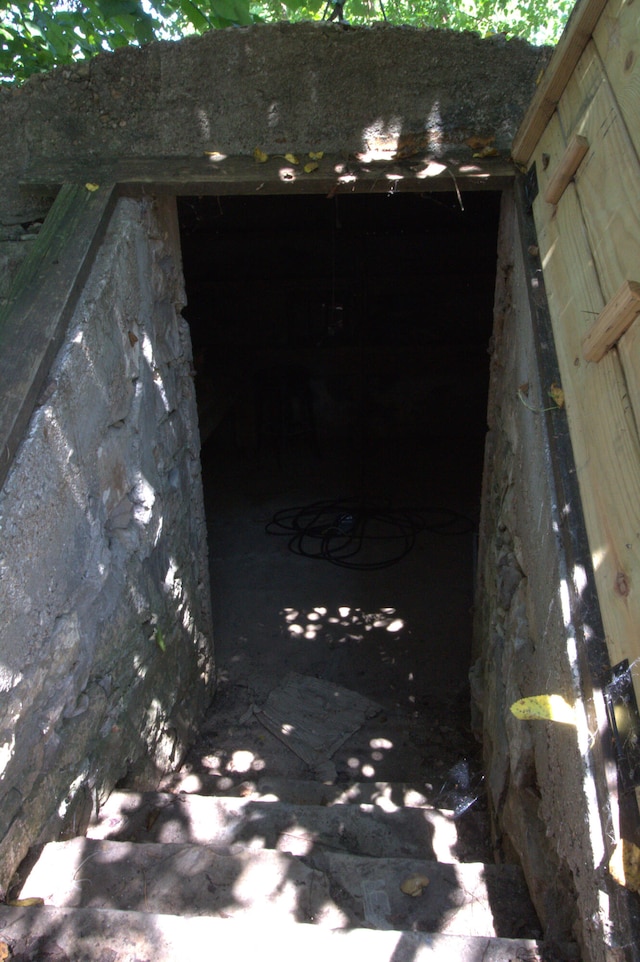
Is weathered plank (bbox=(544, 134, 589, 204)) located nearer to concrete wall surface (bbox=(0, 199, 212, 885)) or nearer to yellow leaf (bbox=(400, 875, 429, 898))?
concrete wall surface (bbox=(0, 199, 212, 885))

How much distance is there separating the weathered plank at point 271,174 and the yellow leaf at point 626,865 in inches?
98.0

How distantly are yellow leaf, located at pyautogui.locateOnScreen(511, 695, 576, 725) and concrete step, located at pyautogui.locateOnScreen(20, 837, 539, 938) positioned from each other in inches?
29.0

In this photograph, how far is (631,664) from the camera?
51.9 inches

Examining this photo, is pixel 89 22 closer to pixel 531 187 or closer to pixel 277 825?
pixel 531 187

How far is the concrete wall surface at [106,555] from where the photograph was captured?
1.86 metres

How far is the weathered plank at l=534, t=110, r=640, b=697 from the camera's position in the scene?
140 cm

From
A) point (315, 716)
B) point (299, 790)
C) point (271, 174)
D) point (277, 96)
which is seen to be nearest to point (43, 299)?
point (271, 174)

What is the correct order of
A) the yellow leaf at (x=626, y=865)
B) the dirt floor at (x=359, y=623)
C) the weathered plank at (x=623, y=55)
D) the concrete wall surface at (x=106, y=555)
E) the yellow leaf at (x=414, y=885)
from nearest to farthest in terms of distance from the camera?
the yellow leaf at (x=626, y=865) → the weathered plank at (x=623, y=55) → the concrete wall surface at (x=106, y=555) → the yellow leaf at (x=414, y=885) → the dirt floor at (x=359, y=623)

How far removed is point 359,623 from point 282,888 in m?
3.00

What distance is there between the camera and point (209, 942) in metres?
1.61

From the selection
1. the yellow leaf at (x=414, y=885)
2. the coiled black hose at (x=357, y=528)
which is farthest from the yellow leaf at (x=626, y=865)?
the coiled black hose at (x=357, y=528)

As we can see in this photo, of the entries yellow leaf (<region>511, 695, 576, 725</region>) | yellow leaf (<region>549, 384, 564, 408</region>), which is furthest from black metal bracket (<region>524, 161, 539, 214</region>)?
→ yellow leaf (<region>511, 695, 576, 725</region>)

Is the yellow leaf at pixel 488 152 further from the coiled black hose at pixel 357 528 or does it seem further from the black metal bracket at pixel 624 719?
the coiled black hose at pixel 357 528

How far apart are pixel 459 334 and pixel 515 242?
6.17m
